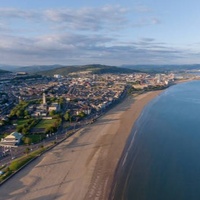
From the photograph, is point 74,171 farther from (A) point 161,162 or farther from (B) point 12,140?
(B) point 12,140

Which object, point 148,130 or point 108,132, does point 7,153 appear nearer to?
point 108,132

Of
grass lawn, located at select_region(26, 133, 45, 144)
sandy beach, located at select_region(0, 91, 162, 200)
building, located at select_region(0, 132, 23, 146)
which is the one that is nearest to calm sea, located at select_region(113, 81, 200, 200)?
sandy beach, located at select_region(0, 91, 162, 200)

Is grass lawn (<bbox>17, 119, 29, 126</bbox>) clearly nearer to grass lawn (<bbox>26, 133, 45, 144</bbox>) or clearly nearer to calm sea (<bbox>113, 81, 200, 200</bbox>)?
grass lawn (<bbox>26, 133, 45, 144</bbox>)

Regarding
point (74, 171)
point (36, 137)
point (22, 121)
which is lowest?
point (74, 171)

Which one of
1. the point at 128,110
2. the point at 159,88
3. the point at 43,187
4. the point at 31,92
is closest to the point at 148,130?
the point at 128,110

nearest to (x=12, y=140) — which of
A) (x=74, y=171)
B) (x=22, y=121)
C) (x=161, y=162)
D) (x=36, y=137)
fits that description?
(x=36, y=137)

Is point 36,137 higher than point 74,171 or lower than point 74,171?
higher
